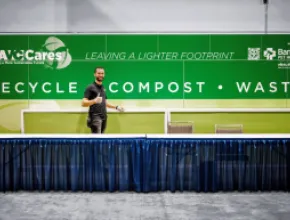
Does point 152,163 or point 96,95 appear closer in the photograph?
point 152,163

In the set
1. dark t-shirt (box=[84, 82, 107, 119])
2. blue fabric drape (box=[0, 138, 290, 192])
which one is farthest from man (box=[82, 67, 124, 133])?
blue fabric drape (box=[0, 138, 290, 192])

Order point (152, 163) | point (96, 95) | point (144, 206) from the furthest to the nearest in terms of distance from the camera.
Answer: point (96, 95) < point (152, 163) < point (144, 206)

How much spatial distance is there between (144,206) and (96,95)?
7.04 feet

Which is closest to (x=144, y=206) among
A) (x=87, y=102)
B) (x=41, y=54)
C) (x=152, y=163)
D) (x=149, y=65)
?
(x=152, y=163)

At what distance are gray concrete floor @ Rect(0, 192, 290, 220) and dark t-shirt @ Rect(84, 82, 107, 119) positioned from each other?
163cm

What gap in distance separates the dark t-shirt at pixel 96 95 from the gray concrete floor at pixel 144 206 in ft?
5.35

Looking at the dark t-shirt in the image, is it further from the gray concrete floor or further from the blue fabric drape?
the gray concrete floor

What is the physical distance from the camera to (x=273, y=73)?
6.83 m

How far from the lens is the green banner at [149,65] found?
679cm

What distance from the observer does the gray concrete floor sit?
141 inches

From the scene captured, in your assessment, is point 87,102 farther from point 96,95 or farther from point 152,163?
point 152,163

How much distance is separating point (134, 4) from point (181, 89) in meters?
1.67

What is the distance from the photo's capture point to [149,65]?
6.84 metres

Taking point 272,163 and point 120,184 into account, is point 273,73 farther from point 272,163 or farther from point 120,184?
point 120,184
